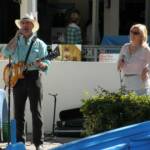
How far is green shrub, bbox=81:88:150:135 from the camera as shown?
6.25m

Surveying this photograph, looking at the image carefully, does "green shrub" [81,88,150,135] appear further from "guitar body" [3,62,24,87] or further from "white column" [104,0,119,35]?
"white column" [104,0,119,35]

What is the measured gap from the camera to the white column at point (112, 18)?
14.8 metres

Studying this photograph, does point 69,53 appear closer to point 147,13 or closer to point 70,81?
point 70,81

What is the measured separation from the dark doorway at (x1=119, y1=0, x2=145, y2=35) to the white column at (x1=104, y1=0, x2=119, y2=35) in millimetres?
364

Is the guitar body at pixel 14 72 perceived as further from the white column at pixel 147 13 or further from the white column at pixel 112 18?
the white column at pixel 147 13

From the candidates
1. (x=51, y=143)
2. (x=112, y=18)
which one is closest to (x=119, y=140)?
(x=51, y=143)

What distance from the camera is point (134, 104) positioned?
20.7ft

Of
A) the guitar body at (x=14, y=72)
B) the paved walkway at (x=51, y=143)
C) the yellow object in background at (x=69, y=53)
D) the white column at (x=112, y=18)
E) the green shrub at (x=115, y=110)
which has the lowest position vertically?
the paved walkway at (x=51, y=143)

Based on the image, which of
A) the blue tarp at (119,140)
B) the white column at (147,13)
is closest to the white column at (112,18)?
the white column at (147,13)

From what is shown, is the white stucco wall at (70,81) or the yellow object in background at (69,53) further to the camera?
the yellow object in background at (69,53)

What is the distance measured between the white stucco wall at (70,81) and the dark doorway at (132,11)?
17.8ft

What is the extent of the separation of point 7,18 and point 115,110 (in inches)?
372

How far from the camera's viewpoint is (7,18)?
1539 centimetres

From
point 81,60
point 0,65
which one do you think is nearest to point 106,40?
point 81,60
